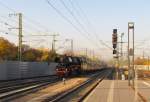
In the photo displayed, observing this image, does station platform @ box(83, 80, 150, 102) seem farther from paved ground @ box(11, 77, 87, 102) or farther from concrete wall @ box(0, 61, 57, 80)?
concrete wall @ box(0, 61, 57, 80)

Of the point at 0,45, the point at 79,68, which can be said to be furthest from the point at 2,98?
the point at 0,45

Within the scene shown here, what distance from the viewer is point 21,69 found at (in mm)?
64625

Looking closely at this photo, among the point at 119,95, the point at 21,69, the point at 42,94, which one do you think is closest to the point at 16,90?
the point at 42,94

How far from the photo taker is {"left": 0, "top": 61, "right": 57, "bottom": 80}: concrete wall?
5725 centimetres

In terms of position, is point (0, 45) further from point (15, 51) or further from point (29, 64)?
point (29, 64)

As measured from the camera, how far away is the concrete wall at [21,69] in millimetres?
57250

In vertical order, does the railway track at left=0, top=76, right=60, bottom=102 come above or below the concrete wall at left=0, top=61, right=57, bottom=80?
below

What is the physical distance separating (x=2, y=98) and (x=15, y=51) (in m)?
101

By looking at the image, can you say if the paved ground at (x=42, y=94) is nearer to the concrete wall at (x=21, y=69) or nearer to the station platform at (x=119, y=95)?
the station platform at (x=119, y=95)

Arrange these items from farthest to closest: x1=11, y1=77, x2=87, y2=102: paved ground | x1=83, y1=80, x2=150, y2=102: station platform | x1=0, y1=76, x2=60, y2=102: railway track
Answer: x1=0, y1=76, x2=60, y2=102: railway track → x1=11, y1=77, x2=87, y2=102: paved ground → x1=83, y1=80, x2=150, y2=102: station platform

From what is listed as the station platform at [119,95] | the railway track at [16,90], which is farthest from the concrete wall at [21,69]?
the station platform at [119,95]

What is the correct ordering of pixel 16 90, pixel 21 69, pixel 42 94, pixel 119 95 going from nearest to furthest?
pixel 119 95, pixel 42 94, pixel 16 90, pixel 21 69

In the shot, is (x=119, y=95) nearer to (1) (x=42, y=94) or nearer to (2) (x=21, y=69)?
(1) (x=42, y=94)

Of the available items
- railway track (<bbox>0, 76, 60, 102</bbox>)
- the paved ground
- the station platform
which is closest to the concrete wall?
railway track (<bbox>0, 76, 60, 102</bbox>)
